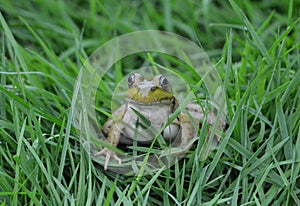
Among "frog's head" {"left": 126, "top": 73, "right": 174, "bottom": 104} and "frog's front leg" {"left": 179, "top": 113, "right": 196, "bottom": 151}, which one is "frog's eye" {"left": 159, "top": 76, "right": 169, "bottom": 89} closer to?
"frog's head" {"left": 126, "top": 73, "right": 174, "bottom": 104}

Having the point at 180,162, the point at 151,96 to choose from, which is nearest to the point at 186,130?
the point at 180,162

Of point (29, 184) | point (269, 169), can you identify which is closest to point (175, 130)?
point (269, 169)

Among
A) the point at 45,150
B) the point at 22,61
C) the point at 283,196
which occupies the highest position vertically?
the point at 22,61

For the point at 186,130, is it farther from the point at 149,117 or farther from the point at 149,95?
the point at 149,95

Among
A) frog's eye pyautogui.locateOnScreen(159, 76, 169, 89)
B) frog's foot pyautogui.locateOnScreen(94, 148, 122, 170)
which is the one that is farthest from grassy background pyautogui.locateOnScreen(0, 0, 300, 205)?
frog's eye pyautogui.locateOnScreen(159, 76, 169, 89)

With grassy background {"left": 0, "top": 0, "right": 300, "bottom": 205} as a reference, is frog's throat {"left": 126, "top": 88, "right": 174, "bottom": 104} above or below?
above

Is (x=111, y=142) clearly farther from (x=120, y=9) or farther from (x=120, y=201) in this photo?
(x=120, y=9)

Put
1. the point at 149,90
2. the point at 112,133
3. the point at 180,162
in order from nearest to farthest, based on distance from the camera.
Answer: the point at 149,90
the point at 180,162
the point at 112,133
